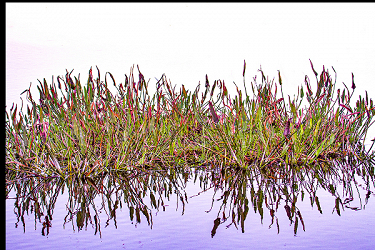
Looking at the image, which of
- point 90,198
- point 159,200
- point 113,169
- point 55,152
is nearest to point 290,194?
point 159,200

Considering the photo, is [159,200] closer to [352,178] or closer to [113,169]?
[113,169]

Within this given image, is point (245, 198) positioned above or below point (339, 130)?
below

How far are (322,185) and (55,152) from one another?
2.12 m

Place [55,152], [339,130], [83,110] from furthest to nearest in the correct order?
1. [339,130]
2. [83,110]
3. [55,152]

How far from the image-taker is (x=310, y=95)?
3.94 m

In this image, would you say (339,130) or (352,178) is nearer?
(352,178)

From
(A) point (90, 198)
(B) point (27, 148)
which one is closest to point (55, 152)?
(B) point (27, 148)

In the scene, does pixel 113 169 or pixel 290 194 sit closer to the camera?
pixel 290 194

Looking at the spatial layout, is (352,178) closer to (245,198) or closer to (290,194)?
(290,194)

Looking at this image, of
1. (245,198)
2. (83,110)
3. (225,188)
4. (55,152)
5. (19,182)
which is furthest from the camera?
(83,110)

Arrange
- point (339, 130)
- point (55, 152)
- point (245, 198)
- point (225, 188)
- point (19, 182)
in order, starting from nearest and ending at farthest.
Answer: point (245, 198), point (225, 188), point (19, 182), point (55, 152), point (339, 130)

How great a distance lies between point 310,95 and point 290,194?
1433 millimetres

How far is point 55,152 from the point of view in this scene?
3617 mm

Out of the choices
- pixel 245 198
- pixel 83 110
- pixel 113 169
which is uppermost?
pixel 83 110
